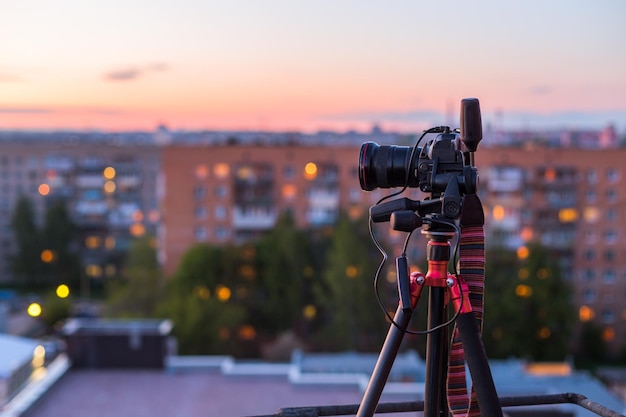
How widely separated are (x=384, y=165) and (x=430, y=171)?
9 cm

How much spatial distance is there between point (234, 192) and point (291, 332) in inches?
178

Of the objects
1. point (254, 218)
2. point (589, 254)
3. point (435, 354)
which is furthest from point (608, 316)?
point (435, 354)

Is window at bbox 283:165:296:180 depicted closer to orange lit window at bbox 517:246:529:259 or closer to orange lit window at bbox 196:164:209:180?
orange lit window at bbox 196:164:209:180

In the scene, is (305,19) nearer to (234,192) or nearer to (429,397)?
(234,192)

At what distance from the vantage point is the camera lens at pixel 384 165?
1.23 metres

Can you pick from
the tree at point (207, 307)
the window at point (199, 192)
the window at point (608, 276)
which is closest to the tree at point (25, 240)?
the window at point (199, 192)

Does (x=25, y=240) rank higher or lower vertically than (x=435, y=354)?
lower

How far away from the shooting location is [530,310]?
14.9 metres

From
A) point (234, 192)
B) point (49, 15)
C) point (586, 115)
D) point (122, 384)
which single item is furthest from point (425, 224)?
point (586, 115)

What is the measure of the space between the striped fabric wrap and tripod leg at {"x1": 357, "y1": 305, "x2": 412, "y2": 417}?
0.28ft

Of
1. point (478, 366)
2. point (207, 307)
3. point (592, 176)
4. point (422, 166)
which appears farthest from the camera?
point (592, 176)

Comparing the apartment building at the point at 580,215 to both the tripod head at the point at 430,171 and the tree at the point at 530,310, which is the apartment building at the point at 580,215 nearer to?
the tree at the point at 530,310

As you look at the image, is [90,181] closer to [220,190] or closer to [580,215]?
[220,190]

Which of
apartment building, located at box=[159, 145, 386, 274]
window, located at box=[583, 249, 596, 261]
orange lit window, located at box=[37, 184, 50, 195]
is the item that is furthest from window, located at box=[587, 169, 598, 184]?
orange lit window, located at box=[37, 184, 50, 195]
